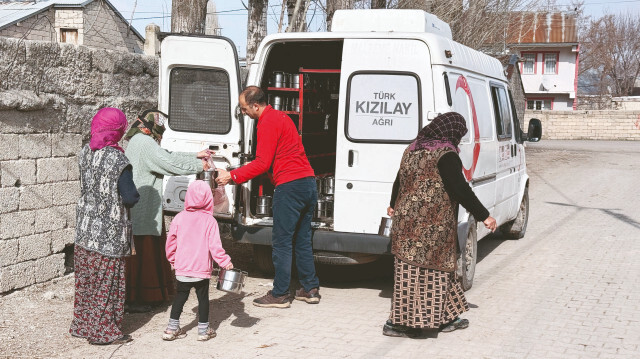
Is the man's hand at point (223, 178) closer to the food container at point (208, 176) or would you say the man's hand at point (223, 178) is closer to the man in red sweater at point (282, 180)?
the man in red sweater at point (282, 180)

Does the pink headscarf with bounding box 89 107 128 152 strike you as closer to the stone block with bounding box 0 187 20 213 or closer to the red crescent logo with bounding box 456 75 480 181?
the stone block with bounding box 0 187 20 213

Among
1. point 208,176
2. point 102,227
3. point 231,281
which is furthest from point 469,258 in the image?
point 102,227

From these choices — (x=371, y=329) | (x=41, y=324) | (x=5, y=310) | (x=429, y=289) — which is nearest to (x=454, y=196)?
(x=429, y=289)

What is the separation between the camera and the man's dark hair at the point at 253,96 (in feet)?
22.1

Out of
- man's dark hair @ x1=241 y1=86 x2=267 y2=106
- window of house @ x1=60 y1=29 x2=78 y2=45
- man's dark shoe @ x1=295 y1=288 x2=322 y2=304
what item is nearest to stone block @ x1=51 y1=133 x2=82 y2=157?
man's dark hair @ x1=241 y1=86 x2=267 y2=106

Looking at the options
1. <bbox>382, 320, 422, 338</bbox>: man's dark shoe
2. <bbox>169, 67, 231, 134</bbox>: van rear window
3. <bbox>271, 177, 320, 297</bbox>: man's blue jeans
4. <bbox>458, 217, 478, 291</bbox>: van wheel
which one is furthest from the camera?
<bbox>458, 217, 478, 291</bbox>: van wheel

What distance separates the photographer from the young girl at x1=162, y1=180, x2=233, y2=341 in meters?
5.73

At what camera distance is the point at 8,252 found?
6961mm

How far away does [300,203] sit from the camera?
6.86 meters

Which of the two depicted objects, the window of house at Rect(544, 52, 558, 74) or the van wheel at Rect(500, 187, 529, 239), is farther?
the window of house at Rect(544, 52, 558, 74)

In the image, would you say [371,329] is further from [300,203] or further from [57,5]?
[57,5]

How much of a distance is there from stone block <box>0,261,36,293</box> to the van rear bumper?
6.27 feet

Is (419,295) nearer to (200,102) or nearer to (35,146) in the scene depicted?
(200,102)

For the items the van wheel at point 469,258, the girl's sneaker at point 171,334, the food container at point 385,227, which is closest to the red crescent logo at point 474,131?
the van wheel at point 469,258
